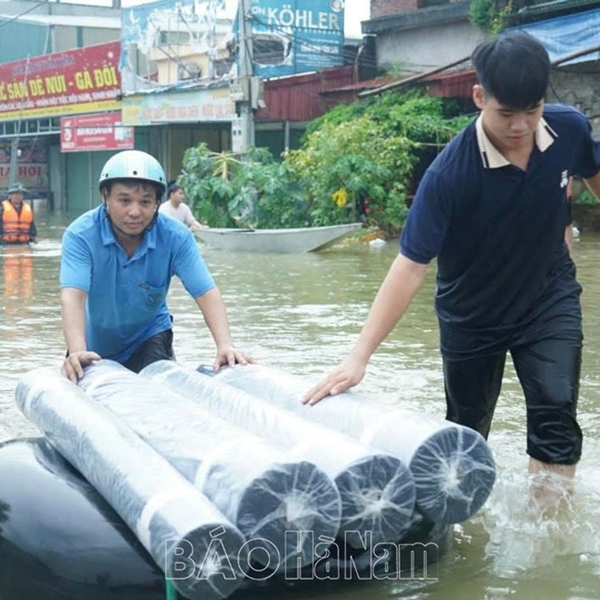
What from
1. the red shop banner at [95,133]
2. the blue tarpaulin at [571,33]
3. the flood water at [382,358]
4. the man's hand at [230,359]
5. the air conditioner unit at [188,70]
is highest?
the air conditioner unit at [188,70]

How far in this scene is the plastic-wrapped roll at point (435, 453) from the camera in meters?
3.60

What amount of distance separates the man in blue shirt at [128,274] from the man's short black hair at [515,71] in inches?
64.5

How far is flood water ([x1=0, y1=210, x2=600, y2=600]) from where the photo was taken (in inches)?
157

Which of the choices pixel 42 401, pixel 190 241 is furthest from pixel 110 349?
pixel 42 401

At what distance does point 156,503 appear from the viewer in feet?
10.4

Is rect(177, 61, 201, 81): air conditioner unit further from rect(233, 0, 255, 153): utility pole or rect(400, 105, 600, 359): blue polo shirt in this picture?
rect(400, 105, 600, 359): blue polo shirt

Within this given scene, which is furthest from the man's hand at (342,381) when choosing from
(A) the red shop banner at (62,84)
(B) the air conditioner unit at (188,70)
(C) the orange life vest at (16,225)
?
(A) the red shop banner at (62,84)

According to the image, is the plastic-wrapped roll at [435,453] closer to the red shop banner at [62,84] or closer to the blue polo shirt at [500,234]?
the blue polo shirt at [500,234]

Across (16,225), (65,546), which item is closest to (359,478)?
(65,546)

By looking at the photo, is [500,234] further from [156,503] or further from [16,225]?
[16,225]

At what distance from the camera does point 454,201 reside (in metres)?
4.02

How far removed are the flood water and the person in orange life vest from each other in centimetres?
28

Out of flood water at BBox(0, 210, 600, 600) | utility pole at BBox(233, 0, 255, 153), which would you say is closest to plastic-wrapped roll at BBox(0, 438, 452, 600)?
flood water at BBox(0, 210, 600, 600)

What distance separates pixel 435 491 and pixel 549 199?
1.20 meters
